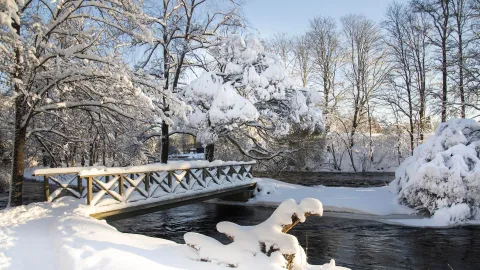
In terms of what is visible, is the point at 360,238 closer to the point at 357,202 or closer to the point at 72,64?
the point at 357,202

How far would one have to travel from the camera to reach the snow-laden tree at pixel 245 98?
15453 millimetres

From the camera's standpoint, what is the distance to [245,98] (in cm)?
1622

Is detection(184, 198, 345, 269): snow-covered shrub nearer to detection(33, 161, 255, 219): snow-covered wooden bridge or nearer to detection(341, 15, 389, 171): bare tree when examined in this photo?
detection(33, 161, 255, 219): snow-covered wooden bridge

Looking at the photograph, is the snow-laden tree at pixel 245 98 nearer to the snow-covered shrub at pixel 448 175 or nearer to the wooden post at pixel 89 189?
the snow-covered shrub at pixel 448 175

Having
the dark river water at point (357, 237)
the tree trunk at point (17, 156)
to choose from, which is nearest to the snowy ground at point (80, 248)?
the tree trunk at point (17, 156)

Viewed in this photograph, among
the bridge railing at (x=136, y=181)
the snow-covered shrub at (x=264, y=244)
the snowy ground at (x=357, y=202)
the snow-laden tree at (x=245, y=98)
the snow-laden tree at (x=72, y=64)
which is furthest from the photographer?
the snow-laden tree at (x=245, y=98)

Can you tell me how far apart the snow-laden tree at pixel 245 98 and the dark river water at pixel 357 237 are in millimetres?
3699

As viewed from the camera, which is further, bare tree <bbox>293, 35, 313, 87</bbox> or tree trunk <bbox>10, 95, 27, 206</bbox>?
bare tree <bbox>293, 35, 313, 87</bbox>

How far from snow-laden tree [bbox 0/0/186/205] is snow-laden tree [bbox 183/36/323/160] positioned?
20.0 ft

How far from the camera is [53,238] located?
5.61m

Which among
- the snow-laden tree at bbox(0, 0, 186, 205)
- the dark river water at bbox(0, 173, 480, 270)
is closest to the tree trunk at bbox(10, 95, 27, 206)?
the snow-laden tree at bbox(0, 0, 186, 205)

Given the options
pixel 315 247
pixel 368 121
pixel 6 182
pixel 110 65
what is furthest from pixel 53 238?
pixel 368 121

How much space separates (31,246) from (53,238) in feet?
1.31

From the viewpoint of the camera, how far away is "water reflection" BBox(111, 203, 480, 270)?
8.65 m
